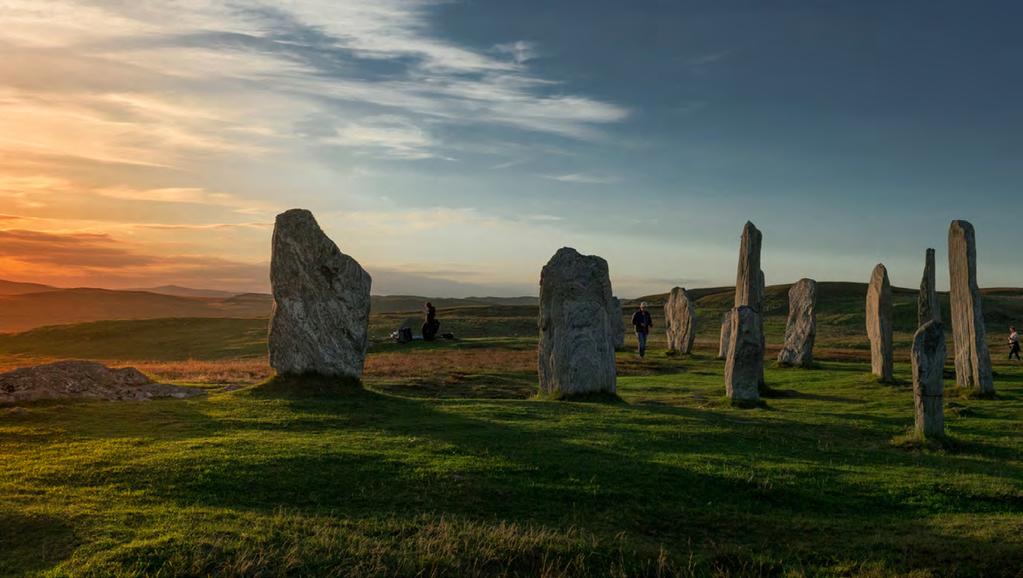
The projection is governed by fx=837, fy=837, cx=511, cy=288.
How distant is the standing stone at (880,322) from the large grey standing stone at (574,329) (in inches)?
521

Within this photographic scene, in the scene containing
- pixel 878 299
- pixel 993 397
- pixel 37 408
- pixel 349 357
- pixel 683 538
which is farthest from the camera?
pixel 878 299

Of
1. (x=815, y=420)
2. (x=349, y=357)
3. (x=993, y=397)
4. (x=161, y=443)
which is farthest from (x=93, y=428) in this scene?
(x=993, y=397)

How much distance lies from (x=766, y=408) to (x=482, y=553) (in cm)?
1660

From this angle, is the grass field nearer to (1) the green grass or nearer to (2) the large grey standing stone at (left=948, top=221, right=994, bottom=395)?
(1) the green grass

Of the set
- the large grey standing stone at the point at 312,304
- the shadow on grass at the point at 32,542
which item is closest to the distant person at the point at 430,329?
the large grey standing stone at the point at 312,304

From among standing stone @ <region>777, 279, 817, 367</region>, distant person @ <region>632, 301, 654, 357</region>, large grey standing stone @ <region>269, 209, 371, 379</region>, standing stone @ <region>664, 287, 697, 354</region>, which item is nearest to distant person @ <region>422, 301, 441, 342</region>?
distant person @ <region>632, 301, 654, 357</region>

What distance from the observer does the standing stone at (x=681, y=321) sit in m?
50.7

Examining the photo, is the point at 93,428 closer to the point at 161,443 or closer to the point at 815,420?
the point at 161,443

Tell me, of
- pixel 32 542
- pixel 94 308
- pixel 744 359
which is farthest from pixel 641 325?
pixel 94 308

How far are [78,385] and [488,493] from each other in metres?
14.9

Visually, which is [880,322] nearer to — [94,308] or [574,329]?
[574,329]

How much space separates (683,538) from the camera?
12773 mm

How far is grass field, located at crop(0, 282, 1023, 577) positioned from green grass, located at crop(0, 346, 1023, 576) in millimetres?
47

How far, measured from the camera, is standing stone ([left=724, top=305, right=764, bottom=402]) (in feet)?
86.1
